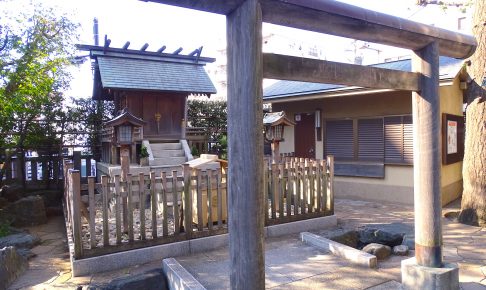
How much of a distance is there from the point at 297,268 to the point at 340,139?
716cm

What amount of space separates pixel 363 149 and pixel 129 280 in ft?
28.0

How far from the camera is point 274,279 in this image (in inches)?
177

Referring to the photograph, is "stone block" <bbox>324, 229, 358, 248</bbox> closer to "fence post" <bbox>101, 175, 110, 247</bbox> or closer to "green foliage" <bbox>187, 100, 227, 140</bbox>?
"fence post" <bbox>101, 175, 110, 247</bbox>

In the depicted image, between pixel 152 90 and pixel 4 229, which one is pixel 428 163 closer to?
pixel 4 229

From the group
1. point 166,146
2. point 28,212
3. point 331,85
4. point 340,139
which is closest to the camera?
point 28,212

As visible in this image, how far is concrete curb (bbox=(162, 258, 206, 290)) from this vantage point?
405cm

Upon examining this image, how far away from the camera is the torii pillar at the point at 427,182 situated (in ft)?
12.3

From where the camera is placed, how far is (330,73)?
3.07 meters

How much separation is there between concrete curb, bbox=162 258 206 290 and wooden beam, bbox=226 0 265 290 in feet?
5.59

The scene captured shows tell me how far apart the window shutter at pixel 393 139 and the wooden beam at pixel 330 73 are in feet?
21.6

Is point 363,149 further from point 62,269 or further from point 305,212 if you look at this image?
point 62,269

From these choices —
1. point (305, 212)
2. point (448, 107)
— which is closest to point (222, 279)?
point (305, 212)

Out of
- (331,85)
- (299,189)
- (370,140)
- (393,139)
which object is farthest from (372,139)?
(299,189)

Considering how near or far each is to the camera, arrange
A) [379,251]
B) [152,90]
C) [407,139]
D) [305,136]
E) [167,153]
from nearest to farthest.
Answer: [379,251] < [407,139] < [305,136] < [167,153] < [152,90]
